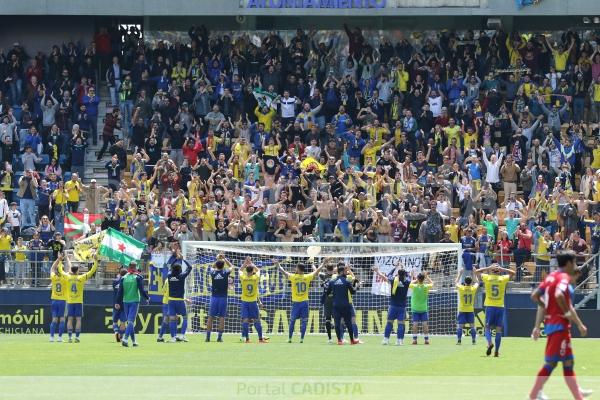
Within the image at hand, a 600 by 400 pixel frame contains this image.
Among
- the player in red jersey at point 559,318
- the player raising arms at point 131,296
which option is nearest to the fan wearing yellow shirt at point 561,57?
the player raising arms at point 131,296

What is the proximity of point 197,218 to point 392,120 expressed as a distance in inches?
330

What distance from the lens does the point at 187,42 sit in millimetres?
50062

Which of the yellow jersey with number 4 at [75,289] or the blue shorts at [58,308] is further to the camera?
the blue shorts at [58,308]

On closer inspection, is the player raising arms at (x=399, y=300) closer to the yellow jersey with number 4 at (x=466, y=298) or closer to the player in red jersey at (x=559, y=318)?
the yellow jersey with number 4 at (x=466, y=298)

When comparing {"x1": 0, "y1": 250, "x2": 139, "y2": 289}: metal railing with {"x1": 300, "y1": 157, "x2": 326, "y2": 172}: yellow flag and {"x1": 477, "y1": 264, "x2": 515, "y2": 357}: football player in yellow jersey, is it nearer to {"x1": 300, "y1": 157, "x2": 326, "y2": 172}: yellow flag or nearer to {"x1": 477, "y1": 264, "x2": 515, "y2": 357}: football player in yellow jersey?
{"x1": 300, "y1": 157, "x2": 326, "y2": 172}: yellow flag

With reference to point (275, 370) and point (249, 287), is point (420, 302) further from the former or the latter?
point (275, 370)

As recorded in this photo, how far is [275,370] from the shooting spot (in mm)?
26469

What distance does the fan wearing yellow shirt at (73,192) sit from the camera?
4275 centimetres

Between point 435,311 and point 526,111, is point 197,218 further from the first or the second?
point 526,111

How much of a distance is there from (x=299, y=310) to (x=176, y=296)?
2958 mm

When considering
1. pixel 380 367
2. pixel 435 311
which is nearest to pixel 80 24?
pixel 435 311

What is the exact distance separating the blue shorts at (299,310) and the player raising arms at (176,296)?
2627 millimetres

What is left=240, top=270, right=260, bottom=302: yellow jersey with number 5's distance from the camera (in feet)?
113

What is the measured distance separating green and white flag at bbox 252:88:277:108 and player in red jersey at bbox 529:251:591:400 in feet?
93.3
